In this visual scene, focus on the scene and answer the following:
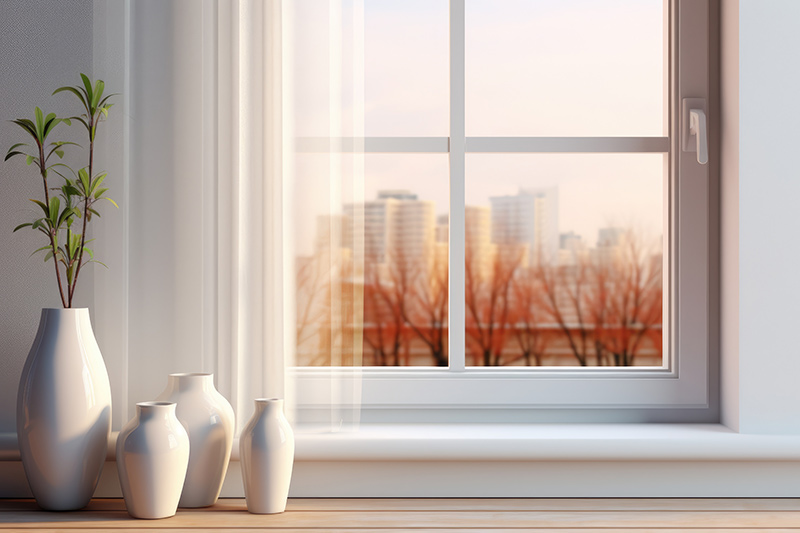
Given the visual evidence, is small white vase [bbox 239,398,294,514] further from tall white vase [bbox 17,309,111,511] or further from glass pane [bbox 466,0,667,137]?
glass pane [bbox 466,0,667,137]

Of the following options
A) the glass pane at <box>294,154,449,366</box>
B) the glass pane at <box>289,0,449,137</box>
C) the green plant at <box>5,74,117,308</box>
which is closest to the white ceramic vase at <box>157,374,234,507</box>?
the green plant at <box>5,74,117,308</box>

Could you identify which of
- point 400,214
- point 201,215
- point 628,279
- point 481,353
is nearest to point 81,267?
point 201,215

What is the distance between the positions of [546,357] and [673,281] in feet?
7.55

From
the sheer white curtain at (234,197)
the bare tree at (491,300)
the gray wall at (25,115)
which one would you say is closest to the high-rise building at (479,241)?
the bare tree at (491,300)

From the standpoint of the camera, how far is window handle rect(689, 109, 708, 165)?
1409 millimetres

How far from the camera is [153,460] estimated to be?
1.10 meters

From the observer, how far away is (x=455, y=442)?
1.29m

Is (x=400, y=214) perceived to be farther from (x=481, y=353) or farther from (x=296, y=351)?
(x=296, y=351)

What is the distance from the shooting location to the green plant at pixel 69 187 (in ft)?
3.99

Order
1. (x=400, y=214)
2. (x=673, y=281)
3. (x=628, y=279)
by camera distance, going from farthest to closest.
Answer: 1. (x=628, y=279)
2. (x=400, y=214)
3. (x=673, y=281)

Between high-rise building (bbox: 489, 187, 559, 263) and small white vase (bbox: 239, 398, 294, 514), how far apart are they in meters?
2.46

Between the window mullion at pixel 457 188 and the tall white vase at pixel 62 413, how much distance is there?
726 mm

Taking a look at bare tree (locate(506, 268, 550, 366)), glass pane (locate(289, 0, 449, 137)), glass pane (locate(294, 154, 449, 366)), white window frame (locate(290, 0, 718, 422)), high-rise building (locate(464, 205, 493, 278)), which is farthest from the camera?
bare tree (locate(506, 268, 550, 366))

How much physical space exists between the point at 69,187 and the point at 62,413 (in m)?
0.41
